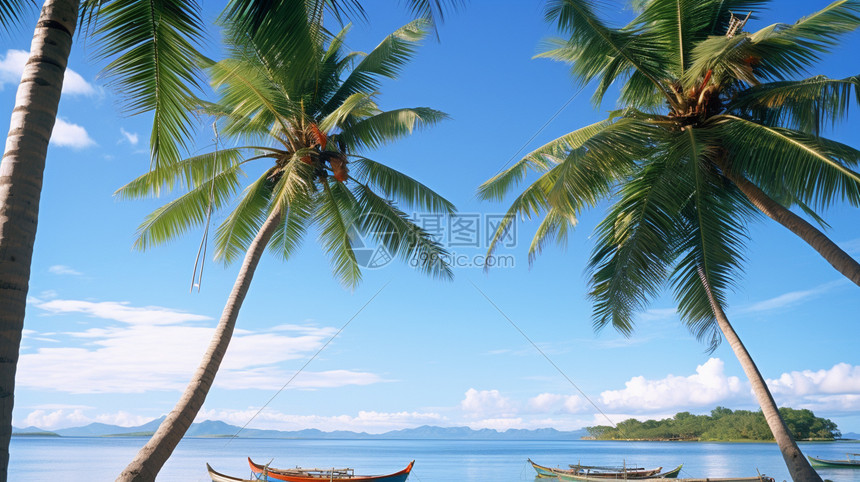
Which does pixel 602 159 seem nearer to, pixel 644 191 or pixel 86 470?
pixel 644 191

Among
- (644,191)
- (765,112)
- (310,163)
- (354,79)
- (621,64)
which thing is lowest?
(644,191)

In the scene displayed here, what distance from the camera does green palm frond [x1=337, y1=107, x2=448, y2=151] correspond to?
10.6 m

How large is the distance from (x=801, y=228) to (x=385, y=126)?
6.69m

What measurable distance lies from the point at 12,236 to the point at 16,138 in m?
0.61

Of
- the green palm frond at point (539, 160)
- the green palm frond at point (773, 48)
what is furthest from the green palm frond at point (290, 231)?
the green palm frond at point (773, 48)

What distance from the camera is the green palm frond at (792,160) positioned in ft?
24.4

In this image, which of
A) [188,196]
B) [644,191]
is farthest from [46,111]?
[644,191]

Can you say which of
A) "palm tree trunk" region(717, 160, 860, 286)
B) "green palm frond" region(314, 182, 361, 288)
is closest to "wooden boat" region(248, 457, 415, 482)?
"green palm frond" region(314, 182, 361, 288)

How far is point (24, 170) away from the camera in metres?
3.47

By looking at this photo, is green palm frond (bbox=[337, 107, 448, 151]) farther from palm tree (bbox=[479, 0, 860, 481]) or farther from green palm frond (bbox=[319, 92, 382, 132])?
palm tree (bbox=[479, 0, 860, 481])

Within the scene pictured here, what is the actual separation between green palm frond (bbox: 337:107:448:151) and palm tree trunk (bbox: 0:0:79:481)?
6930mm

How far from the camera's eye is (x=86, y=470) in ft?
140

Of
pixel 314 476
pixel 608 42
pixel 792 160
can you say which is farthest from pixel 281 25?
pixel 314 476

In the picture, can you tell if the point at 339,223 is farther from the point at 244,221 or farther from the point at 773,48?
the point at 773,48
